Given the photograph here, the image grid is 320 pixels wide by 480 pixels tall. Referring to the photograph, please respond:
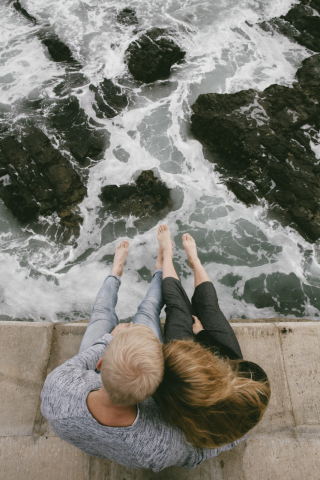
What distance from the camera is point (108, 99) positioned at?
235 inches

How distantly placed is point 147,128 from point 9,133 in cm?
265

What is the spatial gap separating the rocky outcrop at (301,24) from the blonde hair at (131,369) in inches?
339

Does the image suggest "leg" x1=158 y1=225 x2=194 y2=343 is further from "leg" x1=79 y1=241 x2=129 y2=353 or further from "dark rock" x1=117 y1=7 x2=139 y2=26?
"dark rock" x1=117 y1=7 x2=139 y2=26

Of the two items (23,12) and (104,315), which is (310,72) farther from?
(23,12)

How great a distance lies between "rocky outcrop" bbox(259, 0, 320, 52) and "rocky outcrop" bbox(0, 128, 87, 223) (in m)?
6.64

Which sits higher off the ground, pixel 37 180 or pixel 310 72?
pixel 310 72

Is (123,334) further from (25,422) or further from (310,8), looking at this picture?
(310,8)

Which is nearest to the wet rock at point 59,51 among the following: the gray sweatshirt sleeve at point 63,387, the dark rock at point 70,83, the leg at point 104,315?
the dark rock at point 70,83

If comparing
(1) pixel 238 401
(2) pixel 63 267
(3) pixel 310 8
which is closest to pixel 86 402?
(1) pixel 238 401

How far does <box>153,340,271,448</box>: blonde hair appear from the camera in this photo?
1.41 meters

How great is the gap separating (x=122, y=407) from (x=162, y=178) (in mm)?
4094

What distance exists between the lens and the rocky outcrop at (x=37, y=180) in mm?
4629

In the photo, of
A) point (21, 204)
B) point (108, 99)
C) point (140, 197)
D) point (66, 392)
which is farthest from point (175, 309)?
point (108, 99)

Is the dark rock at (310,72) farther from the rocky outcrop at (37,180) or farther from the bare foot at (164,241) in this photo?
the rocky outcrop at (37,180)
